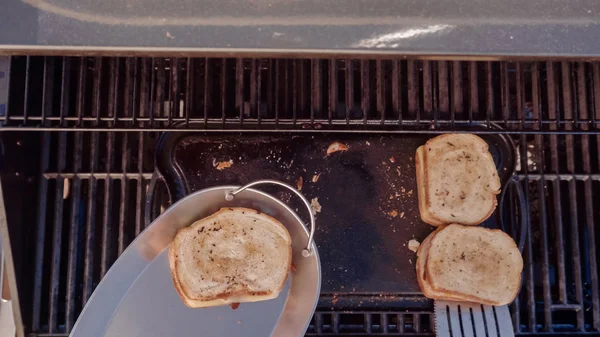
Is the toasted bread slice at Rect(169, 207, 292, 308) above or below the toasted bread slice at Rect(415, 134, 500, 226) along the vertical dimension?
below

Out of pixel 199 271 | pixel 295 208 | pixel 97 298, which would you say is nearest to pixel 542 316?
pixel 295 208

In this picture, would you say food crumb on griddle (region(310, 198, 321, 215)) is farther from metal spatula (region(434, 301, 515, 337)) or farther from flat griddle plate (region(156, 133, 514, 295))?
metal spatula (region(434, 301, 515, 337))

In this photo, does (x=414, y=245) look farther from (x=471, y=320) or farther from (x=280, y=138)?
(x=280, y=138)

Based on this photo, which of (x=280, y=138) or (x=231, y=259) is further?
(x=280, y=138)

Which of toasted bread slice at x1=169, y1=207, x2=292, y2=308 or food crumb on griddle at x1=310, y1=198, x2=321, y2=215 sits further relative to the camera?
food crumb on griddle at x1=310, y1=198, x2=321, y2=215

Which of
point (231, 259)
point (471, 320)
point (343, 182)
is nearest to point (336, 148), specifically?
point (343, 182)

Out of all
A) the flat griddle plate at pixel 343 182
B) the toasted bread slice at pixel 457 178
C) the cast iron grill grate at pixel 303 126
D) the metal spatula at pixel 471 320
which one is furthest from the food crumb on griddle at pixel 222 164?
the metal spatula at pixel 471 320

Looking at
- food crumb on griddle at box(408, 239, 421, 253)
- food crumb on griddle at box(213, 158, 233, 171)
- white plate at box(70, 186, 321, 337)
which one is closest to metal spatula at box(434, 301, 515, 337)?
food crumb on griddle at box(408, 239, 421, 253)
